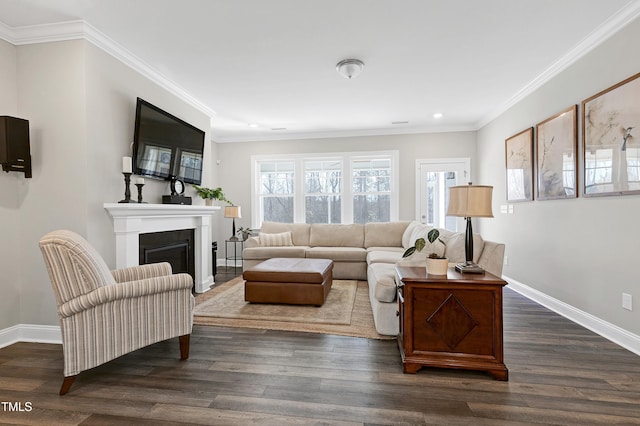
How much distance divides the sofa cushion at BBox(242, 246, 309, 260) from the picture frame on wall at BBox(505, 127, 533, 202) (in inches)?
126

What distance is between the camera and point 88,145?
260cm

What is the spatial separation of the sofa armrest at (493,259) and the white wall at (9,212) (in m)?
3.97

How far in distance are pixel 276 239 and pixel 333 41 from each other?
3369mm

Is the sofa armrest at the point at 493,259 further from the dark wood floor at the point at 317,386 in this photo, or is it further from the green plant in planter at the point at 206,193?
the green plant in planter at the point at 206,193

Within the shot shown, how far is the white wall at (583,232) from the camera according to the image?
243 centimetres

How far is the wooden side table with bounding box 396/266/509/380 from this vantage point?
198cm

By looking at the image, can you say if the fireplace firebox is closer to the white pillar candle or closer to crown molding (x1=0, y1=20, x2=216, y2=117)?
the white pillar candle

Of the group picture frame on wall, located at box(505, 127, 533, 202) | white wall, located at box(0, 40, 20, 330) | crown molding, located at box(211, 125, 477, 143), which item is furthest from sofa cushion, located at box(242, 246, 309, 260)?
picture frame on wall, located at box(505, 127, 533, 202)

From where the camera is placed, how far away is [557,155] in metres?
3.25

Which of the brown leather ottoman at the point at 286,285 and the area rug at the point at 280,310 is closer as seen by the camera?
the area rug at the point at 280,310

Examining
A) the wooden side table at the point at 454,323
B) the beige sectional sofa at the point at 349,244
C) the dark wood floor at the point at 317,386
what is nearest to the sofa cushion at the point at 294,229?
the beige sectional sofa at the point at 349,244

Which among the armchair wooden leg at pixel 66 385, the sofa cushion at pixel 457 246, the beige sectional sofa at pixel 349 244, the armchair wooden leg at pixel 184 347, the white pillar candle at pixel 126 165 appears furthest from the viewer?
the beige sectional sofa at pixel 349 244

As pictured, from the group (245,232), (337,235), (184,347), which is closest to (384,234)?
(337,235)

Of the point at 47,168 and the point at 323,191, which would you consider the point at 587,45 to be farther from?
the point at 47,168
